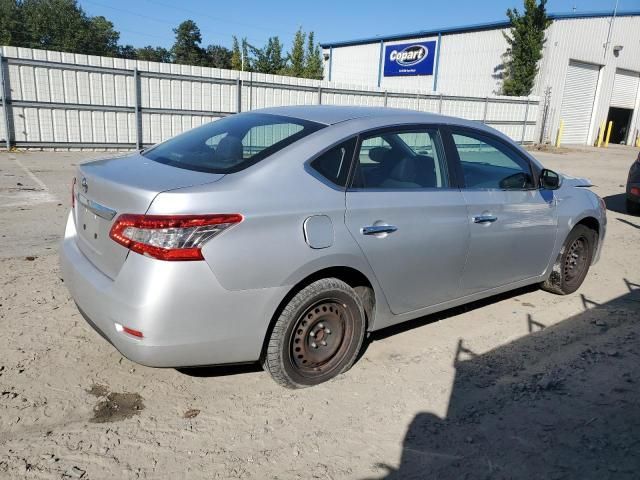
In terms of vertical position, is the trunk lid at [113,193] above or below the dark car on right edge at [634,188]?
above

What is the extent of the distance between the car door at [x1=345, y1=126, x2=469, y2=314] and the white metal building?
2563 centimetres

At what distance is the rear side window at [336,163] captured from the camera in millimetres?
3139

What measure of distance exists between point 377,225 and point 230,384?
1333 mm

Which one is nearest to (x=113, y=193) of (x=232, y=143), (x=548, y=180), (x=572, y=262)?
(x=232, y=143)

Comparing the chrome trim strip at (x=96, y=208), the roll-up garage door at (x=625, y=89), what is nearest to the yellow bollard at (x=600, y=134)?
the roll-up garage door at (x=625, y=89)

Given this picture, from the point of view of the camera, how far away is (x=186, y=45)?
3669 inches

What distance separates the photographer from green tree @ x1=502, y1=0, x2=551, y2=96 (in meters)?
25.7

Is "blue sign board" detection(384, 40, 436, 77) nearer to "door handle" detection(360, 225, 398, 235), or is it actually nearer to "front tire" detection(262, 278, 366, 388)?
"door handle" detection(360, 225, 398, 235)

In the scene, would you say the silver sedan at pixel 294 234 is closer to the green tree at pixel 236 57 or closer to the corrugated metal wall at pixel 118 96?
the corrugated metal wall at pixel 118 96

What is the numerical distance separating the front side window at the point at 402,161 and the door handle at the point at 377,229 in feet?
0.87

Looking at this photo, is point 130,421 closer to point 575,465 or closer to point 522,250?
point 575,465

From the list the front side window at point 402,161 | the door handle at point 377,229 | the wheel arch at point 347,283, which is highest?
the front side window at point 402,161

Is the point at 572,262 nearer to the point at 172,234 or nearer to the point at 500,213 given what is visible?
the point at 500,213

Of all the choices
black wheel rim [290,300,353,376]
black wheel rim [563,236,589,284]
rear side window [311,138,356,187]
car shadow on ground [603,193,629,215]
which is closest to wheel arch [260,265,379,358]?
black wheel rim [290,300,353,376]
